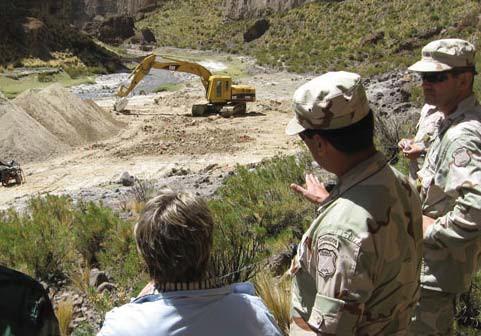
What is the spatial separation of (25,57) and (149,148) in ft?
87.1

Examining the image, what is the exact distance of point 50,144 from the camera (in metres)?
18.3

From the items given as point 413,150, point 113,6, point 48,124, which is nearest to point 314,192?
point 413,150

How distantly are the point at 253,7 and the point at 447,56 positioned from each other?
6560cm

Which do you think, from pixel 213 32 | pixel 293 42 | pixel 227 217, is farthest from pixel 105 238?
pixel 213 32

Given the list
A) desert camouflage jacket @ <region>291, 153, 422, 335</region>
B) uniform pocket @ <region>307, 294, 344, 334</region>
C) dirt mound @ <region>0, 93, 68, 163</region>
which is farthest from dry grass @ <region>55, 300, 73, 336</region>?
dirt mound @ <region>0, 93, 68, 163</region>

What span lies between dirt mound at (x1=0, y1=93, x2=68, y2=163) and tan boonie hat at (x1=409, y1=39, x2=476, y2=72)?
1533 cm

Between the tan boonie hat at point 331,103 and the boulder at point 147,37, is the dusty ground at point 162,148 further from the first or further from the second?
the boulder at point 147,37

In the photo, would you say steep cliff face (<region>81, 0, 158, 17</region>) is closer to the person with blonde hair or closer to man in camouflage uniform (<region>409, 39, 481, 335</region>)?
man in camouflage uniform (<region>409, 39, 481, 335</region>)

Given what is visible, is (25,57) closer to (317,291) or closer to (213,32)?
(213,32)

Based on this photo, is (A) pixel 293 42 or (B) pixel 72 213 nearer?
(B) pixel 72 213

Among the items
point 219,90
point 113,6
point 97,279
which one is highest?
point 97,279

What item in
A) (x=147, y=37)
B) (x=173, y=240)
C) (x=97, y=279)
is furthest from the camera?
(x=147, y=37)

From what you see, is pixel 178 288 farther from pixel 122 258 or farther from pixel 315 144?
pixel 122 258

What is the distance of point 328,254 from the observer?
222 cm
